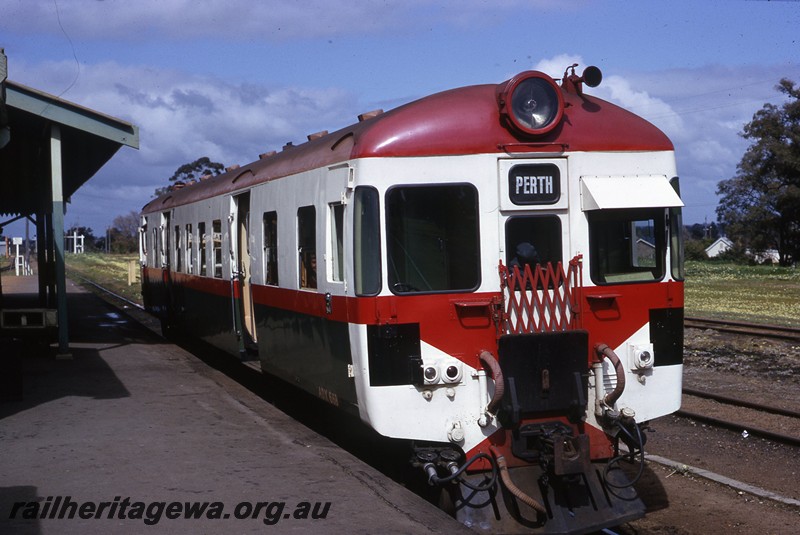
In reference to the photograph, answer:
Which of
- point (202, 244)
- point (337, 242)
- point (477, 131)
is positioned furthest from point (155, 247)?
point (477, 131)

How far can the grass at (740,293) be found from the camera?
79.2 feet

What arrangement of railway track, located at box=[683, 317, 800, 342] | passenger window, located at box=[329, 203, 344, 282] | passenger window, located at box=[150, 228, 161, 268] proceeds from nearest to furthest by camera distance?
passenger window, located at box=[329, 203, 344, 282] < railway track, located at box=[683, 317, 800, 342] < passenger window, located at box=[150, 228, 161, 268]

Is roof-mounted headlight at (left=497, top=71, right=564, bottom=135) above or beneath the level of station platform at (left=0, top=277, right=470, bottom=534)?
above

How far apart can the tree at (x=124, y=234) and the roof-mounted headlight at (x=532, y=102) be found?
4505 inches

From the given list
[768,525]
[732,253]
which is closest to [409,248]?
[768,525]

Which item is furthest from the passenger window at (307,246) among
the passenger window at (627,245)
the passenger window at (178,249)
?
the passenger window at (178,249)

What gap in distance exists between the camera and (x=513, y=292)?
727 centimetres

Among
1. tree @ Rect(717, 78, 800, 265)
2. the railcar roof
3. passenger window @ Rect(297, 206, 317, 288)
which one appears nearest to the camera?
the railcar roof

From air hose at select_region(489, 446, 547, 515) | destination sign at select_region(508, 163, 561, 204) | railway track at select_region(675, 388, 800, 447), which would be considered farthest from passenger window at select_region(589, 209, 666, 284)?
railway track at select_region(675, 388, 800, 447)

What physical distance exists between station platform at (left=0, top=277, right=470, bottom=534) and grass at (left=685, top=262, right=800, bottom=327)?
48.5ft

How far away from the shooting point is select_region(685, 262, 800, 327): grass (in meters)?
23.8

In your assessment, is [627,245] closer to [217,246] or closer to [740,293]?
[217,246]

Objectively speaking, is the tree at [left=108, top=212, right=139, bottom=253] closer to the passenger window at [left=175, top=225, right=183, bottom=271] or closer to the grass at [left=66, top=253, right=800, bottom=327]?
the grass at [left=66, top=253, right=800, bottom=327]

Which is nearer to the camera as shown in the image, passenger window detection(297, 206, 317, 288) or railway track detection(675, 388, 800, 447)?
passenger window detection(297, 206, 317, 288)
